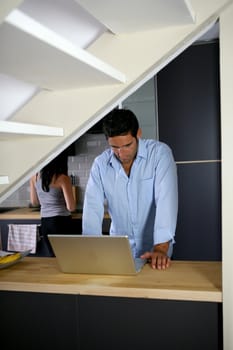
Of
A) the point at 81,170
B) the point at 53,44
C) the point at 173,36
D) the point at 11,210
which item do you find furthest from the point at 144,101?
the point at 53,44

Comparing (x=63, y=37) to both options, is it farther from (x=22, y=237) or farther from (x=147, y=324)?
(x=22, y=237)

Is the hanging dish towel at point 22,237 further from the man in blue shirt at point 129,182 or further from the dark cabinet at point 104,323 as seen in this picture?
the dark cabinet at point 104,323

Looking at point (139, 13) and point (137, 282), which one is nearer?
point (139, 13)

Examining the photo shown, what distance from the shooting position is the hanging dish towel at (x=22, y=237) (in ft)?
12.1

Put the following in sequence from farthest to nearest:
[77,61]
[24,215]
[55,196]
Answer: [24,215]
[55,196]
[77,61]

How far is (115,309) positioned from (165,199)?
0.67 m

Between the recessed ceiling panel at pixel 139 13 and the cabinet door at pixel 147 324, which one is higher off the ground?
the recessed ceiling panel at pixel 139 13

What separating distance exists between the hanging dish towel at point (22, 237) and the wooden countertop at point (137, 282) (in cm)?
211

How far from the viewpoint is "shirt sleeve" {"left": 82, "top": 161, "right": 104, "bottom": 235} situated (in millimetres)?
2020

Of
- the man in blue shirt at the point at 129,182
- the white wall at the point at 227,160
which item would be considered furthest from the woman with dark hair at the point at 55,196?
the white wall at the point at 227,160

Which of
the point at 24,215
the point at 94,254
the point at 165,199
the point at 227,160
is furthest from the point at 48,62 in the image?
the point at 24,215

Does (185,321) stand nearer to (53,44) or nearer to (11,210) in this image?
(53,44)

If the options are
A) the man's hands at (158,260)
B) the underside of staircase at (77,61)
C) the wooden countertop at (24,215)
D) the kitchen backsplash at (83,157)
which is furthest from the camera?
the kitchen backsplash at (83,157)

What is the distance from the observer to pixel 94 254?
141 centimetres
